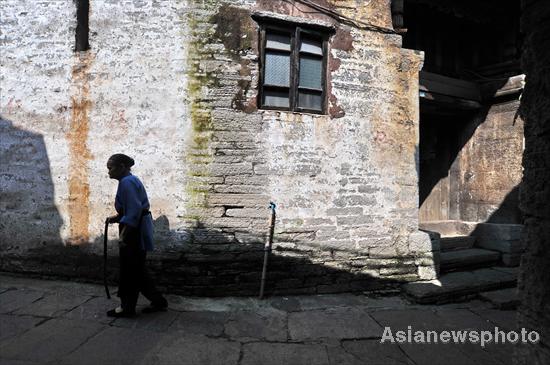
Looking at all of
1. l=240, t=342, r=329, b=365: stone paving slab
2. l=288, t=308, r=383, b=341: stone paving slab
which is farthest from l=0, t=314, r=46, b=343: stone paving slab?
l=288, t=308, r=383, b=341: stone paving slab

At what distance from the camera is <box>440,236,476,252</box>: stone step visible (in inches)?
251

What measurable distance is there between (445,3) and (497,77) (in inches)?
72.4

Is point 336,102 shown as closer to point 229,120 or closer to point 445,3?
point 229,120

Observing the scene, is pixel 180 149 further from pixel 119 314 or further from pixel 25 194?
pixel 25 194

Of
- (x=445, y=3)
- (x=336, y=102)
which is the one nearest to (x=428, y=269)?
(x=336, y=102)

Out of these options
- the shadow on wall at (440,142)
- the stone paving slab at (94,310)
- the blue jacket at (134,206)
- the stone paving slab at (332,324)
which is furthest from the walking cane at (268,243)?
the shadow on wall at (440,142)

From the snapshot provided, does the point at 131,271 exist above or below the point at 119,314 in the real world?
above

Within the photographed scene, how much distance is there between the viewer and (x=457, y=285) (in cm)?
501

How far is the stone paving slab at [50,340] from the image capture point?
289 cm

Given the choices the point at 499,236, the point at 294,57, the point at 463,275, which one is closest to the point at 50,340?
the point at 294,57

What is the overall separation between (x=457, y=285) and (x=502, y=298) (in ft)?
1.84

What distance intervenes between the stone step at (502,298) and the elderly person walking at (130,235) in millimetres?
4484

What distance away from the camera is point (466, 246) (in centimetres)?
665

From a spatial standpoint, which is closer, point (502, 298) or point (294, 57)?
point (502, 298)
